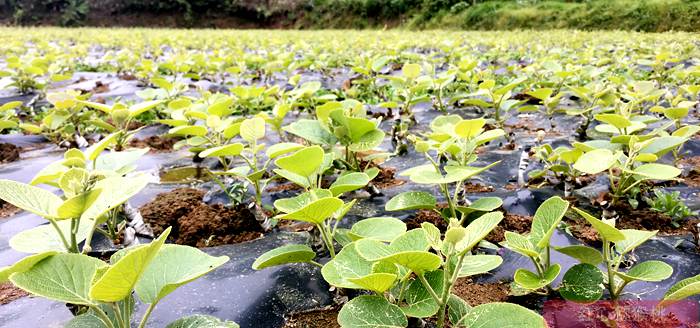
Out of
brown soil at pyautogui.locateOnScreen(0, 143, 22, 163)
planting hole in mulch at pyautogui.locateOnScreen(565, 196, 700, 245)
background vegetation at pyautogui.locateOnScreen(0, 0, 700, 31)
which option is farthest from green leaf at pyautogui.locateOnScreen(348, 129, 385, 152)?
background vegetation at pyautogui.locateOnScreen(0, 0, 700, 31)

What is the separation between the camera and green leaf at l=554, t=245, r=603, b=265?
4.04ft

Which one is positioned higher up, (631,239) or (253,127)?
(253,127)

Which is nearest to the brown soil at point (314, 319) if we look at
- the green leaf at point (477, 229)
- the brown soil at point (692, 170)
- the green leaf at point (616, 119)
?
the green leaf at point (477, 229)

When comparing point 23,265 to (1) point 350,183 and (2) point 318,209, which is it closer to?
(2) point 318,209

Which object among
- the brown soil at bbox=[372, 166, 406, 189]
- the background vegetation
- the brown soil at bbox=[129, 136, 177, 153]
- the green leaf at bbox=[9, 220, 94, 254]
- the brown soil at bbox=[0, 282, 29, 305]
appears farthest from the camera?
the background vegetation

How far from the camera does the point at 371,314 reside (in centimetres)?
103

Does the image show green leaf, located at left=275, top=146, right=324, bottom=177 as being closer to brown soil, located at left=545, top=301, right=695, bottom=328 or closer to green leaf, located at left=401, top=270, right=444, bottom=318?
green leaf, located at left=401, top=270, right=444, bottom=318

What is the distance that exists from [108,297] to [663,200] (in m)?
2.05

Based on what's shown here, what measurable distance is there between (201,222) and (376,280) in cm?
122

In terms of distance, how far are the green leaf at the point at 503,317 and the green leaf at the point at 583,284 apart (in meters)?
0.39

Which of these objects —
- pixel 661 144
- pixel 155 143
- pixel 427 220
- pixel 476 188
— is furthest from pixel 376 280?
pixel 155 143

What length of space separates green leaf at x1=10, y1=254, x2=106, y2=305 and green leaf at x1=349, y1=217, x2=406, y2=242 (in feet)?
1.98

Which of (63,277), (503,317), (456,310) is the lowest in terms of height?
(456,310)

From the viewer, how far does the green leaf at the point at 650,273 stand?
3.70 ft
